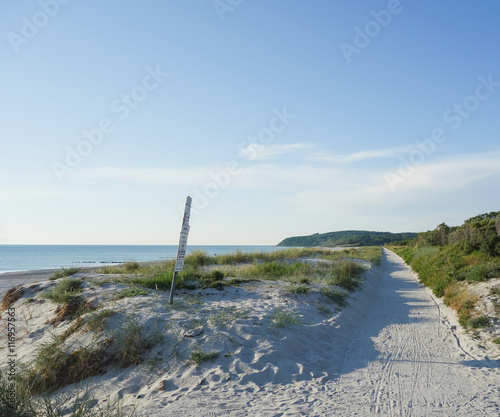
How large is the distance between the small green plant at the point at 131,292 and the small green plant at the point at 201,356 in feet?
12.7

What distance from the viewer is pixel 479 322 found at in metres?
9.12

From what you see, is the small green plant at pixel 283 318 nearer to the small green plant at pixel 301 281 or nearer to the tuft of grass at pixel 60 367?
the tuft of grass at pixel 60 367

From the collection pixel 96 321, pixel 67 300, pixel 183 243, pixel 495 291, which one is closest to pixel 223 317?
pixel 183 243

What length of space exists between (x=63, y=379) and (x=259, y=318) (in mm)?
4198

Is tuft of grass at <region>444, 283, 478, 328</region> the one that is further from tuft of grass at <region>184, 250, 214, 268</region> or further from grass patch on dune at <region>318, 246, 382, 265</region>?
grass patch on dune at <region>318, 246, 382, 265</region>

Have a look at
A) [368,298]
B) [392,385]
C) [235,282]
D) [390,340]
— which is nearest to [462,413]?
[392,385]

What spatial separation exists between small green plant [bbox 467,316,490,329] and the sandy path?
388mm

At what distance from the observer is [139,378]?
6254 mm

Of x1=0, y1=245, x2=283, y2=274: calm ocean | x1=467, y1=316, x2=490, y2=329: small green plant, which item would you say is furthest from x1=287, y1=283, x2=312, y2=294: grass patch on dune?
x1=0, y1=245, x2=283, y2=274: calm ocean

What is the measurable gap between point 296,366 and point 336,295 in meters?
5.92

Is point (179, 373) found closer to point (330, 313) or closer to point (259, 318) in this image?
point (259, 318)

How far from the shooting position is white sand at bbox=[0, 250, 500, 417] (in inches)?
205

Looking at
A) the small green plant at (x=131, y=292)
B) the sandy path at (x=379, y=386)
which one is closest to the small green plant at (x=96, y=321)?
the small green plant at (x=131, y=292)

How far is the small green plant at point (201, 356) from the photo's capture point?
6539mm
